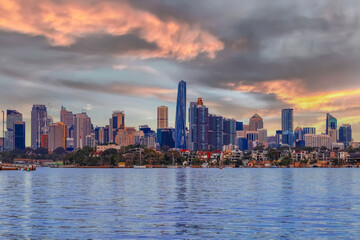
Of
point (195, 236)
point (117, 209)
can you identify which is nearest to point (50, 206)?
point (117, 209)

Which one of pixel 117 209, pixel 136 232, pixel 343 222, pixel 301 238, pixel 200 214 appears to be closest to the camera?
pixel 301 238

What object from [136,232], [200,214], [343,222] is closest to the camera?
[136,232]

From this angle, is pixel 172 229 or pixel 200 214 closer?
pixel 172 229

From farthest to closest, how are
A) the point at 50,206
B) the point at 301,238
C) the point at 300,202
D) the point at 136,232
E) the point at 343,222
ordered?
the point at 300,202
the point at 50,206
the point at 343,222
the point at 136,232
the point at 301,238

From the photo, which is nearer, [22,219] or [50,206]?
[22,219]

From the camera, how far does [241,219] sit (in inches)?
2234

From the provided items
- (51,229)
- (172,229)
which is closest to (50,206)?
(51,229)

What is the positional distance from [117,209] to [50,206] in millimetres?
10163

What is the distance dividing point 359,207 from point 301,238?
1113 inches

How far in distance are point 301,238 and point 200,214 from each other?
18271 millimetres

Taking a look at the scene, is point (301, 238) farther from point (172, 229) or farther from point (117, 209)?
point (117, 209)

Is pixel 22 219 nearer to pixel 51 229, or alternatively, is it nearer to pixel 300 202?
pixel 51 229

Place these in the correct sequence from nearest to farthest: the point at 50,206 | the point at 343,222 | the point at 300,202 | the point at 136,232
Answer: the point at 136,232, the point at 343,222, the point at 50,206, the point at 300,202

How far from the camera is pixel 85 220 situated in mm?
55938
